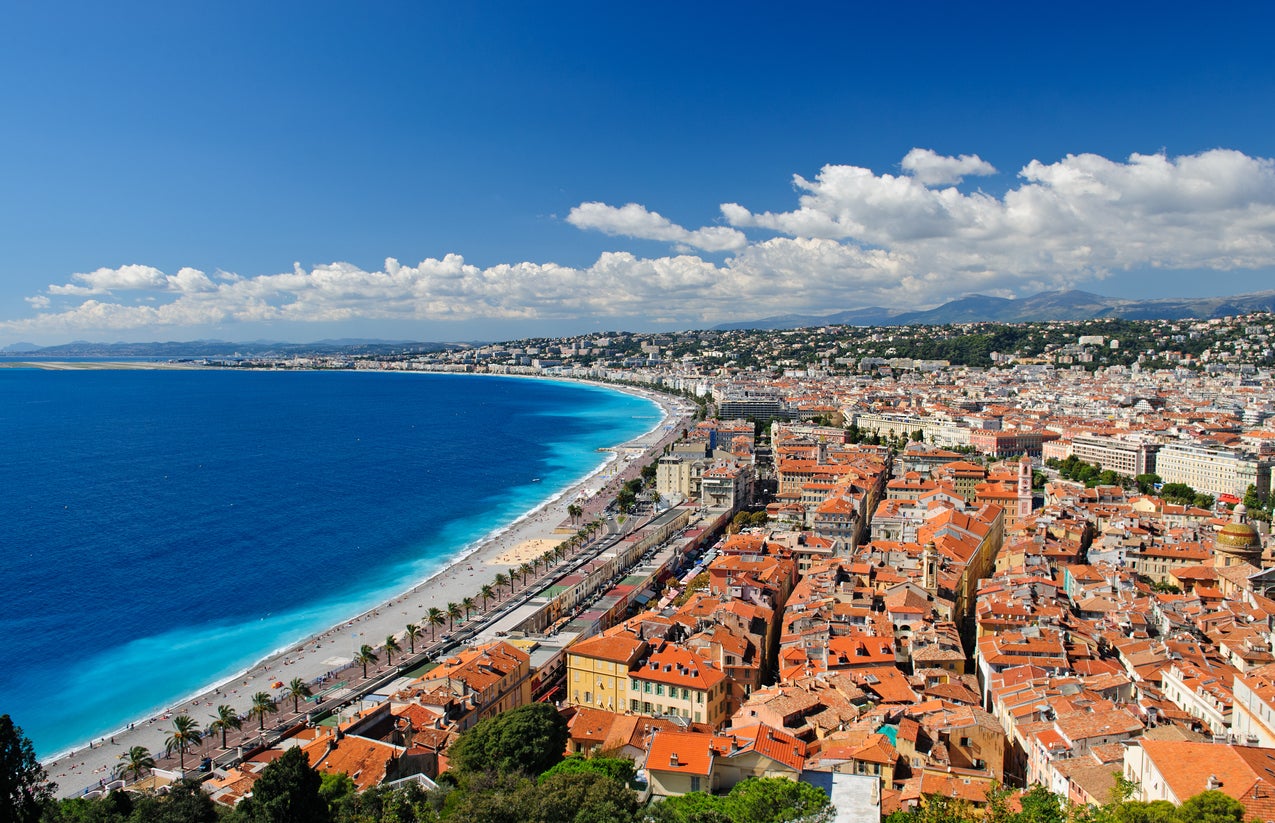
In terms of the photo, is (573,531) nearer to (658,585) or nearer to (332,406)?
(658,585)

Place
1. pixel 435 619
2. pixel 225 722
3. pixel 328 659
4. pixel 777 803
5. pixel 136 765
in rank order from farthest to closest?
pixel 435 619
pixel 328 659
pixel 225 722
pixel 136 765
pixel 777 803

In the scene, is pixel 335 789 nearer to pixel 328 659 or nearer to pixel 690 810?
pixel 690 810

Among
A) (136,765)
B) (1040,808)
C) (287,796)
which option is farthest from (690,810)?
(136,765)

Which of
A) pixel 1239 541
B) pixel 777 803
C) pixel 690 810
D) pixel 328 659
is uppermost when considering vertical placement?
pixel 777 803

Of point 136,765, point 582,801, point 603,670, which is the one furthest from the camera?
point 603,670

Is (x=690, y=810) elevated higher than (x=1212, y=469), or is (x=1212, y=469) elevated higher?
(x=690, y=810)

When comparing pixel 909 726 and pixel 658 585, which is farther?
pixel 658 585

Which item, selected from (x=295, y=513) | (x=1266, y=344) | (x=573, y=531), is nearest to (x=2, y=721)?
(x=573, y=531)
